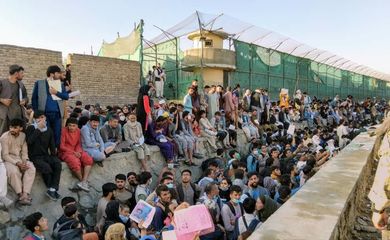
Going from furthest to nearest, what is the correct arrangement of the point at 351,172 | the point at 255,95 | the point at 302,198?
the point at 255,95
the point at 351,172
the point at 302,198

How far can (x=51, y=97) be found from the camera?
18.6 ft

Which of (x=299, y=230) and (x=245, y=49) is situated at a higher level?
(x=245, y=49)

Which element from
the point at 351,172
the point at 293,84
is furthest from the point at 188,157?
the point at 293,84

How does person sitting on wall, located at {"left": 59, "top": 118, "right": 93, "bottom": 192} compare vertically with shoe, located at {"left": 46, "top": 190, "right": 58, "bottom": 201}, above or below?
above

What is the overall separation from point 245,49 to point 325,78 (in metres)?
11.3

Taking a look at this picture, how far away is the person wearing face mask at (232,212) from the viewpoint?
4988 mm

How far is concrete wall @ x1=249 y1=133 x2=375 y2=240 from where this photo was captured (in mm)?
2490

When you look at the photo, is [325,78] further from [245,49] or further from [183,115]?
[183,115]

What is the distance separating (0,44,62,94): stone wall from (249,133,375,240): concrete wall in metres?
9.28

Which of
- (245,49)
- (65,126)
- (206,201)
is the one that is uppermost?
(245,49)

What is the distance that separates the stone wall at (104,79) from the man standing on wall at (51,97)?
20.9 ft

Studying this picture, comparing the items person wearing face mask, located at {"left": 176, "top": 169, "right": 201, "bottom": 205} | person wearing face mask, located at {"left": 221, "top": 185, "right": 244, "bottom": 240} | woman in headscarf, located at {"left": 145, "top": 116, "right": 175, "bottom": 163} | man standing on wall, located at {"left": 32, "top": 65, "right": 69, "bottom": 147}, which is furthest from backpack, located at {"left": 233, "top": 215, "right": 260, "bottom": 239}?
woman in headscarf, located at {"left": 145, "top": 116, "right": 175, "bottom": 163}

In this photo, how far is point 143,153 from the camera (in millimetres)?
7152

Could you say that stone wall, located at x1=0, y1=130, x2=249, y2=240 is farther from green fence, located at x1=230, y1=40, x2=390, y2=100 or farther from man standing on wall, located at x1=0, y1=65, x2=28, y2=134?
green fence, located at x1=230, y1=40, x2=390, y2=100
